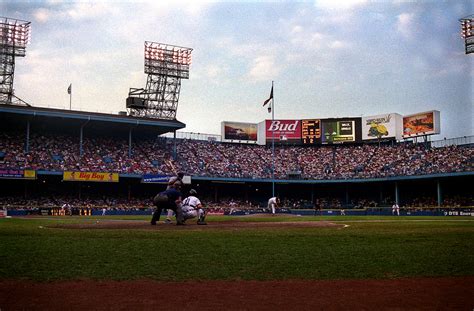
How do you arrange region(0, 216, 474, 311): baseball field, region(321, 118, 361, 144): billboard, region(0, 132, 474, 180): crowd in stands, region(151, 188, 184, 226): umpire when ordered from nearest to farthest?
1. region(0, 216, 474, 311): baseball field
2. region(151, 188, 184, 226): umpire
3. region(0, 132, 474, 180): crowd in stands
4. region(321, 118, 361, 144): billboard

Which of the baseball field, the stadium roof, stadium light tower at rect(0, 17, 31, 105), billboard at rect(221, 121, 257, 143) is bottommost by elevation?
the baseball field

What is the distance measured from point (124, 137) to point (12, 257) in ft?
182

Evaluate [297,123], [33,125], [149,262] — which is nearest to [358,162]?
[297,123]

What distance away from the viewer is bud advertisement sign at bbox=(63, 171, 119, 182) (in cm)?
5147

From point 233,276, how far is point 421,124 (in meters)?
66.5

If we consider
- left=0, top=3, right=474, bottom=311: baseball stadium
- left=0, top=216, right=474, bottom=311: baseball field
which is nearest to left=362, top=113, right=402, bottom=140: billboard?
left=0, top=3, right=474, bottom=311: baseball stadium

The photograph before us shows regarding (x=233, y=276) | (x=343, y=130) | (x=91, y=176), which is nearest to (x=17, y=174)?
(x=91, y=176)

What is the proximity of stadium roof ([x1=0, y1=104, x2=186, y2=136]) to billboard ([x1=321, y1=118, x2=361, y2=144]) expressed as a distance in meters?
26.2

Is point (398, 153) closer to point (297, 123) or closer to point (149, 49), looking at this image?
point (297, 123)

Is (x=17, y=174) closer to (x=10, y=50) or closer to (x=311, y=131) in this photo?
(x=10, y=50)

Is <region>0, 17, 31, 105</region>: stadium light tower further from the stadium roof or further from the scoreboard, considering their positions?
the scoreboard

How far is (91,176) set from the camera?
173 ft

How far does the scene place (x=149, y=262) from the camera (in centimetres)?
974

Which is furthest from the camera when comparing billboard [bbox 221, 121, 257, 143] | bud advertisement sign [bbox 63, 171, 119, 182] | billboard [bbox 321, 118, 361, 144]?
billboard [bbox 221, 121, 257, 143]
